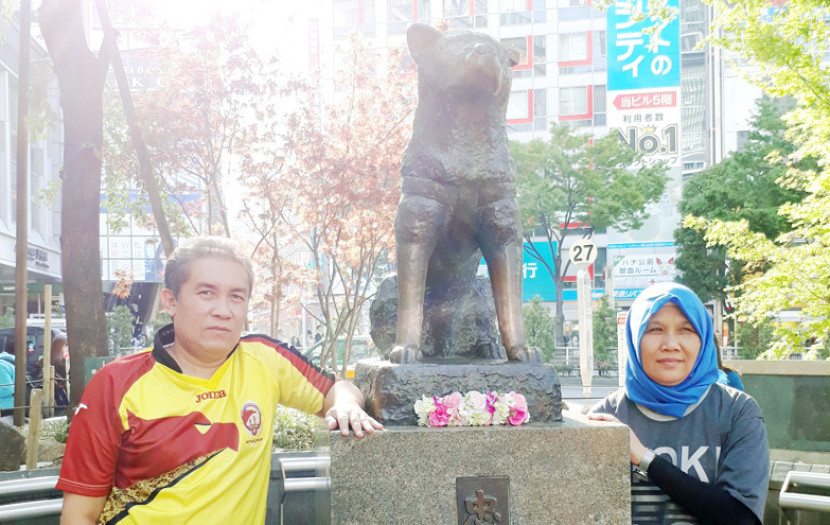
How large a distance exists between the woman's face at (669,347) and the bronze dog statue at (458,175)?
0.42 m

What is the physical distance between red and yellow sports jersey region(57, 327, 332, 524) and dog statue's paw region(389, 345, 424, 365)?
20.9 inches

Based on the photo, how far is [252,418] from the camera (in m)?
2.38

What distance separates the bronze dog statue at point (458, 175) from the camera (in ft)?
9.20

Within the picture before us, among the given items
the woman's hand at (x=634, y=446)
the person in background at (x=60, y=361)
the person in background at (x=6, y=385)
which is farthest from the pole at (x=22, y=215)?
the woman's hand at (x=634, y=446)

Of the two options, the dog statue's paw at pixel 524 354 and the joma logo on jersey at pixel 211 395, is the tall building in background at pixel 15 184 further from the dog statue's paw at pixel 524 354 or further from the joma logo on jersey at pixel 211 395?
the dog statue's paw at pixel 524 354

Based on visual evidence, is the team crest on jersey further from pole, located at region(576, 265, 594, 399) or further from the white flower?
pole, located at region(576, 265, 594, 399)

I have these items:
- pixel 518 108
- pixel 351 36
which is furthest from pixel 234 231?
pixel 518 108

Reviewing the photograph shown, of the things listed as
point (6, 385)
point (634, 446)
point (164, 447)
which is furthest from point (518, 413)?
point (6, 385)

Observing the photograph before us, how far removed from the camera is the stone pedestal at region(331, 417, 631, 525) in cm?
236

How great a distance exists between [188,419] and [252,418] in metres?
0.21

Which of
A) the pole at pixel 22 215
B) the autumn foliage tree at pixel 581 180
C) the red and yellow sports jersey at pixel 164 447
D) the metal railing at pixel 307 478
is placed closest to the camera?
the red and yellow sports jersey at pixel 164 447

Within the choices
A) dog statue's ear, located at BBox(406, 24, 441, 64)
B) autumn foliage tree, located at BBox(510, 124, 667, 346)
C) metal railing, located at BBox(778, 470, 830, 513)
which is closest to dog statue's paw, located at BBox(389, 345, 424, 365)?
dog statue's ear, located at BBox(406, 24, 441, 64)

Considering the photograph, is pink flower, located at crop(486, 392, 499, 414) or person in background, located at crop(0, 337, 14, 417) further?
person in background, located at crop(0, 337, 14, 417)

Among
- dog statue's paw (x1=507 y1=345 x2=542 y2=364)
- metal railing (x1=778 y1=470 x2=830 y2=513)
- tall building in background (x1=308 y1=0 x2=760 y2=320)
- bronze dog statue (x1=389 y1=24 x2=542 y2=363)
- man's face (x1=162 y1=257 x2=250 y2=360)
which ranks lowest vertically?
metal railing (x1=778 y1=470 x2=830 y2=513)
